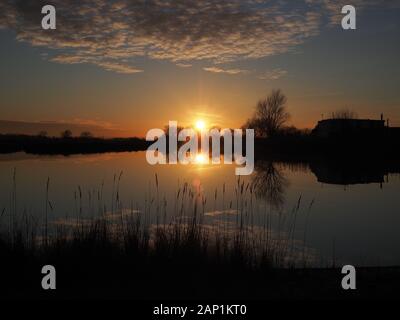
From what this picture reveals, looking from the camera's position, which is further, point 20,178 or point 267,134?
point 267,134

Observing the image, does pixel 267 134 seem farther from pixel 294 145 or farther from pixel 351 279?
pixel 351 279

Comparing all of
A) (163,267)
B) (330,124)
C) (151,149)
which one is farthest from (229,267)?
(151,149)

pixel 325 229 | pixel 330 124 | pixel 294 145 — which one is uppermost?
pixel 330 124

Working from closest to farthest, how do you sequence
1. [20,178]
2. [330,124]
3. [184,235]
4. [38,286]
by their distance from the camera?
[38,286] < [184,235] < [20,178] < [330,124]

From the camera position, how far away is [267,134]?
65125 millimetres

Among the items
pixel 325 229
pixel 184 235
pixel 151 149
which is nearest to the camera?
pixel 184 235

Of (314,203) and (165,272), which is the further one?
(314,203)

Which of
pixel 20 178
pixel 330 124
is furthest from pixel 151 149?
pixel 20 178

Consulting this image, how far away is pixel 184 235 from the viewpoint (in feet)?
21.4

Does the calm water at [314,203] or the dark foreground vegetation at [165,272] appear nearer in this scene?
the dark foreground vegetation at [165,272]

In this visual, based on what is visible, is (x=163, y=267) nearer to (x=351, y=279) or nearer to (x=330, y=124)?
(x=351, y=279)

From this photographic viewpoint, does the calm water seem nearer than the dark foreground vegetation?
No
